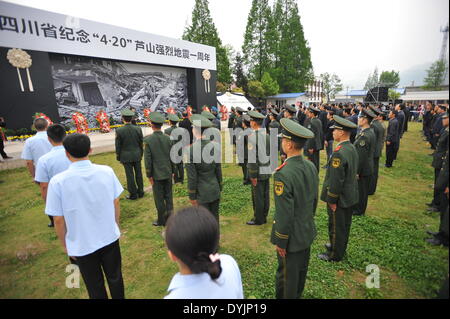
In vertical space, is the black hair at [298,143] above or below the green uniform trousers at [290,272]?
above

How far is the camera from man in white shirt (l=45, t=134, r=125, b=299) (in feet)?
6.16

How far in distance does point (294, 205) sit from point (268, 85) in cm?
3277

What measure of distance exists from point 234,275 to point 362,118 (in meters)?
4.30

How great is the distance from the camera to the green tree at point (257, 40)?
2986cm

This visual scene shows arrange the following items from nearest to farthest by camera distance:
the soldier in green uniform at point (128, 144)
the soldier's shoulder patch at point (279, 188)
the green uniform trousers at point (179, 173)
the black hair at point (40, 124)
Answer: the soldier's shoulder patch at point (279, 188) < the black hair at point (40, 124) < the soldier in green uniform at point (128, 144) < the green uniform trousers at point (179, 173)

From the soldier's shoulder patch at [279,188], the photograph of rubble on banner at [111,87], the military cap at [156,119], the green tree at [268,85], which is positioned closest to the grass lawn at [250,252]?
the soldier's shoulder patch at [279,188]

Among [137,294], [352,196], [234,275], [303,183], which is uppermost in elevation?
[303,183]

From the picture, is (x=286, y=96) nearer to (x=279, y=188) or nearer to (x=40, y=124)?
(x=40, y=124)

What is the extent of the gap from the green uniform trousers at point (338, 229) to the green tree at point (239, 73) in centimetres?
3361

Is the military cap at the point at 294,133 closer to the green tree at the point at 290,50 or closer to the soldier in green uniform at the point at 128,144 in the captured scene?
the soldier in green uniform at the point at 128,144

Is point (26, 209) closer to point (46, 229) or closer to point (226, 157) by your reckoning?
point (46, 229)

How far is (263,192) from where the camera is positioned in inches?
164

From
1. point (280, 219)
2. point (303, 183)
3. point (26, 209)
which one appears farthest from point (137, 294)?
point (26, 209)

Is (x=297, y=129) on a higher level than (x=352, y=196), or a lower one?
higher
